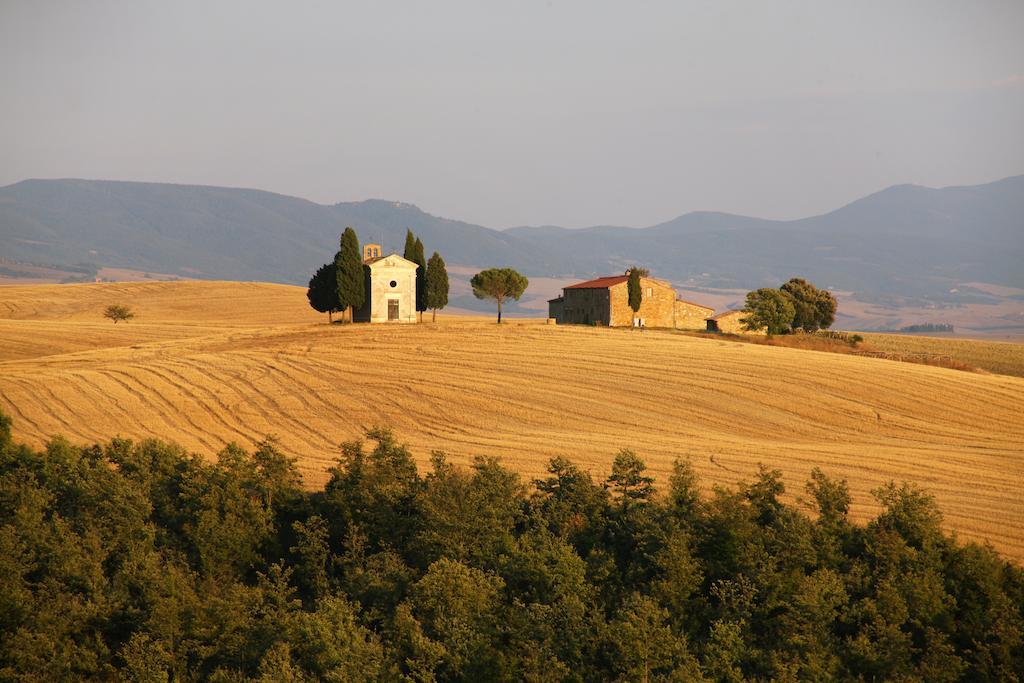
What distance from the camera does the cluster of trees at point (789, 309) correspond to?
3000 inches

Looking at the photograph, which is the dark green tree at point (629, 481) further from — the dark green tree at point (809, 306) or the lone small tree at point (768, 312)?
→ the dark green tree at point (809, 306)

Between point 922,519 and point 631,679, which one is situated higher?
point 922,519

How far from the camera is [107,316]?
304 ft

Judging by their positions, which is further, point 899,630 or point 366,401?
point 366,401

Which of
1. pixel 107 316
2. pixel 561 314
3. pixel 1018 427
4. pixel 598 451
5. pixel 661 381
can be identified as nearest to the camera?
pixel 598 451

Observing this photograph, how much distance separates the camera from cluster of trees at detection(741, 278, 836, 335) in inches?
3000

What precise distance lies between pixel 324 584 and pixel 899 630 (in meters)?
15.5

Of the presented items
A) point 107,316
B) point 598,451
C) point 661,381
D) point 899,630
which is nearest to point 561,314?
point 661,381

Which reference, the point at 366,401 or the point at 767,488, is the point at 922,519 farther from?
Result: the point at 366,401

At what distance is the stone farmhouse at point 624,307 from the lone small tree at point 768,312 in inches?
227

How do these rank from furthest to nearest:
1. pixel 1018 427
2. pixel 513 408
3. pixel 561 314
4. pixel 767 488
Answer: pixel 561 314
pixel 513 408
pixel 1018 427
pixel 767 488

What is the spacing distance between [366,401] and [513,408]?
7.59 m

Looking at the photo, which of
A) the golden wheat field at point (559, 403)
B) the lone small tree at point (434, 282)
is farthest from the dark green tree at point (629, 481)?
the lone small tree at point (434, 282)

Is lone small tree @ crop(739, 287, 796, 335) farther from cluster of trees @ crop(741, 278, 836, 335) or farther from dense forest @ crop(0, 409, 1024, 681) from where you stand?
dense forest @ crop(0, 409, 1024, 681)
